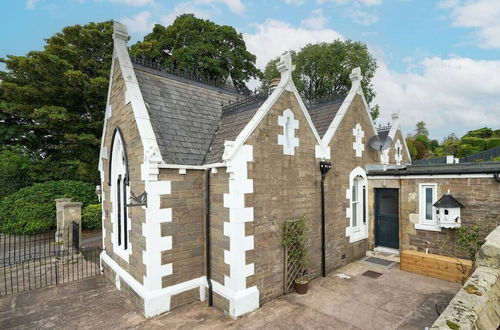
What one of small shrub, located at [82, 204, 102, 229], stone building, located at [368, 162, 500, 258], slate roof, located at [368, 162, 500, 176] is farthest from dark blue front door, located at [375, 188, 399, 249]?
small shrub, located at [82, 204, 102, 229]

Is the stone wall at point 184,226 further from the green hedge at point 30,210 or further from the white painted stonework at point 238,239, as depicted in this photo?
the green hedge at point 30,210

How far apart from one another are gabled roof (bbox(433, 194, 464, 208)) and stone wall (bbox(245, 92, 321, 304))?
13.7 feet

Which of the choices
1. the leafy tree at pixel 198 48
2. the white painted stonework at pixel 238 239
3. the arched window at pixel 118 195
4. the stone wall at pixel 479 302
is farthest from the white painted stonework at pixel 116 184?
the leafy tree at pixel 198 48

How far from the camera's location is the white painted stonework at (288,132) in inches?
296

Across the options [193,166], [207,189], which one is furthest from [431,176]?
[193,166]

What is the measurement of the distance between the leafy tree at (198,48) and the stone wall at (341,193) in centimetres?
1670

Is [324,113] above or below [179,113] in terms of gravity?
above

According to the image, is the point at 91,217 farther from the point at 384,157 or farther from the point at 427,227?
the point at 427,227

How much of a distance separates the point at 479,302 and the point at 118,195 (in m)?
9.14

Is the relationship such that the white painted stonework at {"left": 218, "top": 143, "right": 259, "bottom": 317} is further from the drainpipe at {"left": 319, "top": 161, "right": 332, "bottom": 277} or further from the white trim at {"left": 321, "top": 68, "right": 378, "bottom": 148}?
the white trim at {"left": 321, "top": 68, "right": 378, "bottom": 148}

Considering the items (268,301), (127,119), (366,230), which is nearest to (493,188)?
(366,230)

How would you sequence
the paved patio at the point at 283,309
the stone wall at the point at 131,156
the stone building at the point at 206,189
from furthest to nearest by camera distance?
the stone wall at the point at 131,156 → the stone building at the point at 206,189 → the paved patio at the point at 283,309

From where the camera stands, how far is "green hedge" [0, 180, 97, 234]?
15586 mm

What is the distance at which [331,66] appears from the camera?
24.0m
